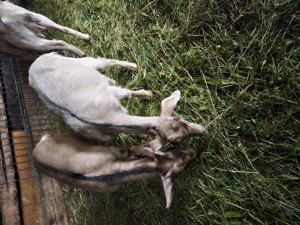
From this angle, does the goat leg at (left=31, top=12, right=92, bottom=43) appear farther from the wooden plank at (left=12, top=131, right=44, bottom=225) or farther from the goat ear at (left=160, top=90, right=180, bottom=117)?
the goat ear at (left=160, top=90, right=180, bottom=117)

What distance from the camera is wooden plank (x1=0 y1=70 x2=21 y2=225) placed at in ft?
16.0

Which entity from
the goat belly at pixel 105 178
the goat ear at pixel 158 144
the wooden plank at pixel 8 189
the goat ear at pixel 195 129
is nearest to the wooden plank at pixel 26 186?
the wooden plank at pixel 8 189

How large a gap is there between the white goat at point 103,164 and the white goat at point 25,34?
70.5 inches

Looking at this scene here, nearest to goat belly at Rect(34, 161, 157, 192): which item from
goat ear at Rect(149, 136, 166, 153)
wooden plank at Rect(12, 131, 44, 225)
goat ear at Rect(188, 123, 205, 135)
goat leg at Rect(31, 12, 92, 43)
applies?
goat ear at Rect(149, 136, 166, 153)

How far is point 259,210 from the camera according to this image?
9.45 feet

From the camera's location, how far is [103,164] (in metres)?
3.19

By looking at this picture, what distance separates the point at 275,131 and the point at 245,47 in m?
0.90

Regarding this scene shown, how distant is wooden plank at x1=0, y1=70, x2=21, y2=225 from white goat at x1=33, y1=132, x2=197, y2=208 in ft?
5.99

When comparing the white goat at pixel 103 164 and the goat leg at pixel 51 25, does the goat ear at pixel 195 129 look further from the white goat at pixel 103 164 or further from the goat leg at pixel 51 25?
the goat leg at pixel 51 25

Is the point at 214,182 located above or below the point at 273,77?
below

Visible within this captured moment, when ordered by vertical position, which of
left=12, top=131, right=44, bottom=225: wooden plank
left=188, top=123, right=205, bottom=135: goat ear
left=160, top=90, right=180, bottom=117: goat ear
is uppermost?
left=160, top=90, right=180, bottom=117: goat ear

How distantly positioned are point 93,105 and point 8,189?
2972 mm

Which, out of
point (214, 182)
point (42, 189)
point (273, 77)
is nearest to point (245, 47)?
point (273, 77)

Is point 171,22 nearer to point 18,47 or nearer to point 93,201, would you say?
point 18,47
